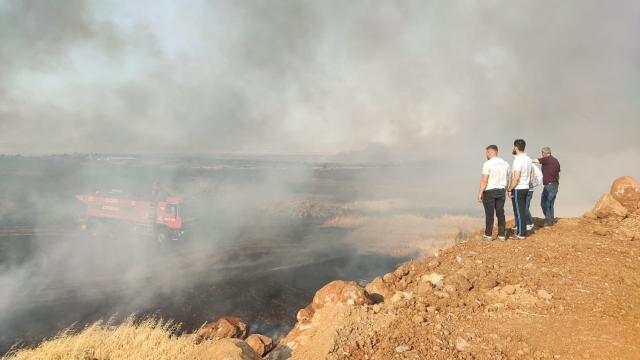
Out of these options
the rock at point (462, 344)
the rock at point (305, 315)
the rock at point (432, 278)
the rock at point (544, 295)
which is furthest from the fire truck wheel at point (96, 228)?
the rock at point (544, 295)

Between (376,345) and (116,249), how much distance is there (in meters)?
12.1

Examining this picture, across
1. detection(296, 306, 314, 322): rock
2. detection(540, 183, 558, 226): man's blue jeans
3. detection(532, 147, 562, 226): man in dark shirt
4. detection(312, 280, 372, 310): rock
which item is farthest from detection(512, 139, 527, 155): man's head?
detection(296, 306, 314, 322): rock

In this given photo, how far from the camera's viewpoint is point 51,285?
9000 millimetres

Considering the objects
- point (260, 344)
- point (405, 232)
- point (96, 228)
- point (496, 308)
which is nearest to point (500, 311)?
point (496, 308)

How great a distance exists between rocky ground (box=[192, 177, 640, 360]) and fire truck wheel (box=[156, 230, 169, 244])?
9.39 meters

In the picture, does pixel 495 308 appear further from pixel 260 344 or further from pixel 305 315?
pixel 260 344

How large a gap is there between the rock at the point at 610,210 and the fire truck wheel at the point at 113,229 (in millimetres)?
14610

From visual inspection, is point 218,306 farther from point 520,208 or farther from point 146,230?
point 520,208

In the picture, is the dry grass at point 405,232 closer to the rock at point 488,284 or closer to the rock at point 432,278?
the rock at point 432,278

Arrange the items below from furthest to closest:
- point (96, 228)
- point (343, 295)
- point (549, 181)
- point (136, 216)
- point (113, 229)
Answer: point (96, 228), point (113, 229), point (136, 216), point (549, 181), point (343, 295)

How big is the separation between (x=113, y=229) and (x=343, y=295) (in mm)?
11985

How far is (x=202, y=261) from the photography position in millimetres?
11188

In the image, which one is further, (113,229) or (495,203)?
(113,229)

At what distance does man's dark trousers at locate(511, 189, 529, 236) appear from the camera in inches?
205
